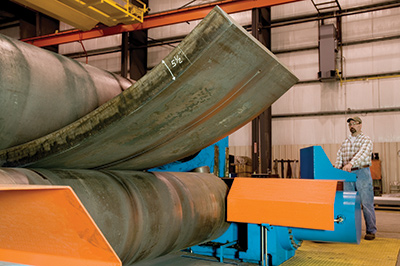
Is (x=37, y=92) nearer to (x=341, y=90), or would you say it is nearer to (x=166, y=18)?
(x=166, y=18)

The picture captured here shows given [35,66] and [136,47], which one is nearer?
[35,66]

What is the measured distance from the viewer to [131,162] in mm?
1798

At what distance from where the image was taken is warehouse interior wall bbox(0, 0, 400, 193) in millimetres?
8500

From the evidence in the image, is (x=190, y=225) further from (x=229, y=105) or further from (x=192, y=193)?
(x=229, y=105)

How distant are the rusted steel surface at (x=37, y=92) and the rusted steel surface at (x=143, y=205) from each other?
0.62 ft

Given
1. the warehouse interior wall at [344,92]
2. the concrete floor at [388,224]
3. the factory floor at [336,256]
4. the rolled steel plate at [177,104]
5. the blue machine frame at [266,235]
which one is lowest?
the concrete floor at [388,224]

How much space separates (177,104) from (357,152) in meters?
3.28

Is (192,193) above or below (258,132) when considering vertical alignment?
below

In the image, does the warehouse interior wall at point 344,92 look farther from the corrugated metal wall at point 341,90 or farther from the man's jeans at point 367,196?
the man's jeans at point 367,196

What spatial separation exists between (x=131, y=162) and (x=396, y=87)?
819 centimetres

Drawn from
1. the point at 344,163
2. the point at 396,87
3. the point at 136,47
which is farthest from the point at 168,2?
the point at 344,163

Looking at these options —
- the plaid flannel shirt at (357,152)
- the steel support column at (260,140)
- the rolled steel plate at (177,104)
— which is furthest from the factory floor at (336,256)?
the steel support column at (260,140)

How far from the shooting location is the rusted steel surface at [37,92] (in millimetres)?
1377

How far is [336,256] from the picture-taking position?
3287 millimetres
